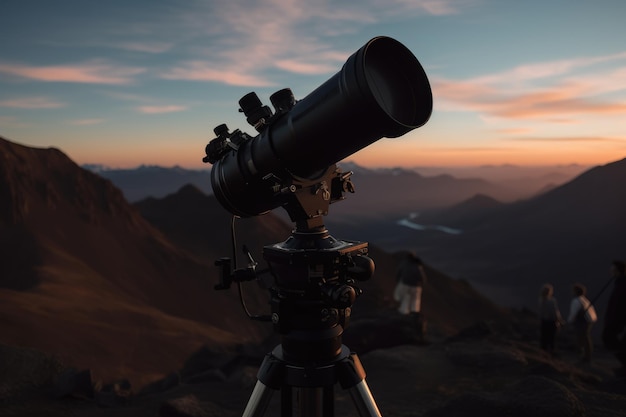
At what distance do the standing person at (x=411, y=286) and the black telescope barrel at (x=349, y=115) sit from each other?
384 inches

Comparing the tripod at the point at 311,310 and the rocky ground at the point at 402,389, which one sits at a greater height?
the tripod at the point at 311,310

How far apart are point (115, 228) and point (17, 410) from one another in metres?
31.7

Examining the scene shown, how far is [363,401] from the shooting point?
3.25 metres

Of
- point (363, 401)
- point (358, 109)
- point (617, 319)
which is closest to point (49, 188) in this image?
point (617, 319)

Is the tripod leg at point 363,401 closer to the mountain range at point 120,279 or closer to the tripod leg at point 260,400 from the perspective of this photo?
the tripod leg at point 260,400

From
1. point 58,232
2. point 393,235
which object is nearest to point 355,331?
point 58,232

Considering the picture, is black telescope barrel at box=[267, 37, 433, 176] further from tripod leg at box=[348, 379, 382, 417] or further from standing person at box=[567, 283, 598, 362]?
standing person at box=[567, 283, 598, 362]

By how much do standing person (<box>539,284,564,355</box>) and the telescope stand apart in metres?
10.1

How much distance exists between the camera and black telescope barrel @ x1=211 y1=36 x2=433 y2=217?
288cm

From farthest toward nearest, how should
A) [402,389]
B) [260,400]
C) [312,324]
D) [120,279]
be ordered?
[120,279], [402,389], [260,400], [312,324]

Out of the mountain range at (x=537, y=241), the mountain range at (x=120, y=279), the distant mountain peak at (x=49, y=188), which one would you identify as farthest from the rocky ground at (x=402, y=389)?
the mountain range at (x=537, y=241)

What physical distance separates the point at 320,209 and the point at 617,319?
311 inches

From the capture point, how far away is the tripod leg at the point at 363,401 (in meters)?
3.24

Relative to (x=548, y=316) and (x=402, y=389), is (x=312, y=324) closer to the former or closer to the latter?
(x=402, y=389)
